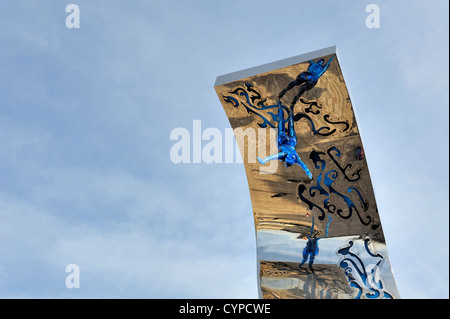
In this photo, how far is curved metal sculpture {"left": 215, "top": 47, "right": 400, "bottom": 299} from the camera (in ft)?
19.6

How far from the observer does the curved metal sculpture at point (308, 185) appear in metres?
5.97

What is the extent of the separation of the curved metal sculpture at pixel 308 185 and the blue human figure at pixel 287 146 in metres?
0.01

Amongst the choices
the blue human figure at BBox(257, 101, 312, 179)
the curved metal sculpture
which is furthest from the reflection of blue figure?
the blue human figure at BBox(257, 101, 312, 179)

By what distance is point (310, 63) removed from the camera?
562 cm

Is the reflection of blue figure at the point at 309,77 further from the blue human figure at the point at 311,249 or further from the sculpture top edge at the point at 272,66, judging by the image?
the blue human figure at the point at 311,249

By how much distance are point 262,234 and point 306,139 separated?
1670 millimetres

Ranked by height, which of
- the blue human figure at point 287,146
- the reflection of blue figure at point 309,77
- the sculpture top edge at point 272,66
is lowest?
the blue human figure at point 287,146

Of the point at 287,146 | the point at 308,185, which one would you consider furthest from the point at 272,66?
the point at 308,185

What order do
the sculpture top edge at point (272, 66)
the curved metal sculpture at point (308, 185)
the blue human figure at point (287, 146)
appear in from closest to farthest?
the sculpture top edge at point (272, 66) → the curved metal sculpture at point (308, 185) → the blue human figure at point (287, 146)

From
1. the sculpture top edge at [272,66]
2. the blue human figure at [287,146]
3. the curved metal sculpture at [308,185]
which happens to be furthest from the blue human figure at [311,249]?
the sculpture top edge at [272,66]

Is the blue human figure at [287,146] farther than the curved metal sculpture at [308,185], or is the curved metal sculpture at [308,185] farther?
the blue human figure at [287,146]

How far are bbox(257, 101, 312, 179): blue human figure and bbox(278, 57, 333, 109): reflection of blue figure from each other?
0.41 meters

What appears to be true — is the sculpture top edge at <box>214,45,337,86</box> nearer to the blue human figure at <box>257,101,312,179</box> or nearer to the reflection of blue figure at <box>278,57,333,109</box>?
the reflection of blue figure at <box>278,57,333,109</box>

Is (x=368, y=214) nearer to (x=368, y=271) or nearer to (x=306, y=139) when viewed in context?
(x=368, y=271)
